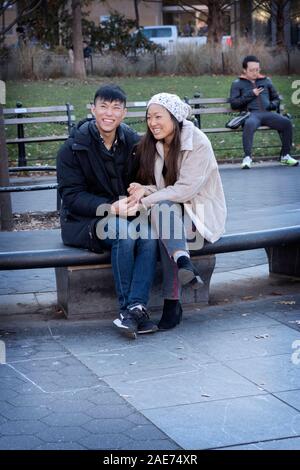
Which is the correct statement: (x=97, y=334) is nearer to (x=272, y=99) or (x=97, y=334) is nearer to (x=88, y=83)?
(x=272, y=99)

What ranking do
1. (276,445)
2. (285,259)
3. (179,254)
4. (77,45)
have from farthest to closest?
(77,45) < (285,259) < (179,254) < (276,445)

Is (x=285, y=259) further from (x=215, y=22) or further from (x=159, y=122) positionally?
(x=215, y=22)

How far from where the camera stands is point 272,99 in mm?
15133

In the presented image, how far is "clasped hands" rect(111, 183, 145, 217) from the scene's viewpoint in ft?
21.0

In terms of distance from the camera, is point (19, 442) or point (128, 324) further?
point (128, 324)

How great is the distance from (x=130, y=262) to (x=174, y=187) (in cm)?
60

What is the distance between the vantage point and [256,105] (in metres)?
15.1

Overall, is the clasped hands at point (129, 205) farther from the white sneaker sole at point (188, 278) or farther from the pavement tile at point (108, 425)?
the pavement tile at point (108, 425)

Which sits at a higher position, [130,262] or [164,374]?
[130,262]

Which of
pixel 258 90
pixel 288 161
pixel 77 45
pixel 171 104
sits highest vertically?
pixel 77 45

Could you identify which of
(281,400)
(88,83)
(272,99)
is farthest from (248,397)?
(88,83)

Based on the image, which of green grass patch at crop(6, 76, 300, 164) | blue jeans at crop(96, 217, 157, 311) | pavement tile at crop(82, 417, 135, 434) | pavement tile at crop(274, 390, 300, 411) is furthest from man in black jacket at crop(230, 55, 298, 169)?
pavement tile at crop(82, 417, 135, 434)

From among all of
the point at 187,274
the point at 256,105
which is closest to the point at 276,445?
the point at 187,274

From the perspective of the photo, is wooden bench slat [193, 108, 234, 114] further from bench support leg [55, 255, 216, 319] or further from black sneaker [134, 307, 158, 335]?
black sneaker [134, 307, 158, 335]
